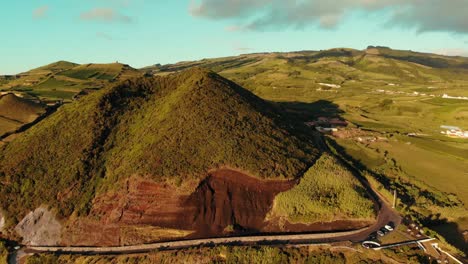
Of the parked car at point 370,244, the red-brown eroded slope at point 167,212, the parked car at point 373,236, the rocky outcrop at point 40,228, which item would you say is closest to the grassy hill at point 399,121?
the parked car at point 373,236

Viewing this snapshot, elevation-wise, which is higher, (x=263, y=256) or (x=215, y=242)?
(x=215, y=242)

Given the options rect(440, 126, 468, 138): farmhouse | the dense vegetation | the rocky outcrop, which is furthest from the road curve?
rect(440, 126, 468, 138): farmhouse

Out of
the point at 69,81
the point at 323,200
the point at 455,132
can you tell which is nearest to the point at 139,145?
the point at 323,200

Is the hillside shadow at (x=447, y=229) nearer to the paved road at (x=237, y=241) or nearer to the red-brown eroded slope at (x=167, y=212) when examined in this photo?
the paved road at (x=237, y=241)

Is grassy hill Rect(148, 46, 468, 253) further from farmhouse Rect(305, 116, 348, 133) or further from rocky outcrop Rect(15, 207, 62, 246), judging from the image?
rocky outcrop Rect(15, 207, 62, 246)

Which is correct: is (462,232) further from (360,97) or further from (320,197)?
(360,97)

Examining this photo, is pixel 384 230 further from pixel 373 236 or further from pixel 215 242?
pixel 215 242

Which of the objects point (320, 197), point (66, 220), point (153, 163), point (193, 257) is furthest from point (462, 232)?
point (66, 220)
